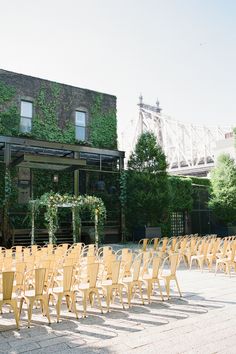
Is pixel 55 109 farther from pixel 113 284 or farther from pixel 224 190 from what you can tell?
pixel 113 284

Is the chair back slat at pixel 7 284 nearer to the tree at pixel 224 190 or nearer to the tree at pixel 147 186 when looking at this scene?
the tree at pixel 147 186

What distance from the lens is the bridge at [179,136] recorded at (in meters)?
69.0

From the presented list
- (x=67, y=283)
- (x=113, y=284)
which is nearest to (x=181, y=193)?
(x=113, y=284)

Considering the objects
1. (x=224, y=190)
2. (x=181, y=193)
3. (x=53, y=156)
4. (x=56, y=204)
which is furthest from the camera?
(x=181, y=193)

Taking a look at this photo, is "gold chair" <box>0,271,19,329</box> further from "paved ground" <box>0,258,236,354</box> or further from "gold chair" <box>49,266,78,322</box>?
"gold chair" <box>49,266,78,322</box>

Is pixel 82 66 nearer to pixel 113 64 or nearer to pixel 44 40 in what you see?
pixel 113 64

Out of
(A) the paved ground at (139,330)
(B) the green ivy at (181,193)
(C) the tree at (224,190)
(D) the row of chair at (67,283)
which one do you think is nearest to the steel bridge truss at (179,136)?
(C) the tree at (224,190)

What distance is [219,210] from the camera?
20969 millimetres

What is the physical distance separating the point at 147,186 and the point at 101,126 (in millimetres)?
5297

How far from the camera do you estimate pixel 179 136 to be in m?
76.1

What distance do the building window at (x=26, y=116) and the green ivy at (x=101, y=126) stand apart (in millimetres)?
3732

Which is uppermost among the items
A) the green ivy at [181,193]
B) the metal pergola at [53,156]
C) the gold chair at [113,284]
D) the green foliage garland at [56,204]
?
the metal pergola at [53,156]

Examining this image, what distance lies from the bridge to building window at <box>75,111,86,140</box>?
47.5 meters

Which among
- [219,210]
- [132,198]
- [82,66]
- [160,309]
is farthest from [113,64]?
[160,309]
